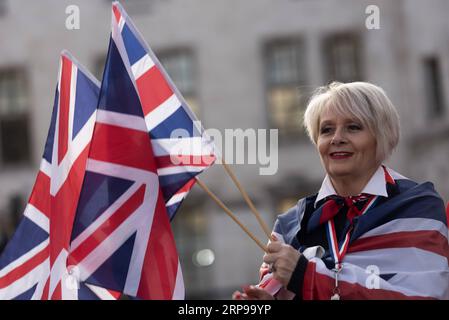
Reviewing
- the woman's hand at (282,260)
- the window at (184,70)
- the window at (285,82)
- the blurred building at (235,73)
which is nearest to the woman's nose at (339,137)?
the woman's hand at (282,260)

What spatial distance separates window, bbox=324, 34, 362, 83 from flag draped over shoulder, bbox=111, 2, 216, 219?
15.2 metres

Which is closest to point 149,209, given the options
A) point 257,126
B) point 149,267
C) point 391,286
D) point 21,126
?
point 149,267

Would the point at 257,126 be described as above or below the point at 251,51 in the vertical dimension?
below

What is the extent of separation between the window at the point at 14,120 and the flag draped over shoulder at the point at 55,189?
16.1 metres

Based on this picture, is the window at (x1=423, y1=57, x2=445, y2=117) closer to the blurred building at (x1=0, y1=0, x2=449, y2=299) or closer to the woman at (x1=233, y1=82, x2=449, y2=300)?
the blurred building at (x1=0, y1=0, x2=449, y2=299)

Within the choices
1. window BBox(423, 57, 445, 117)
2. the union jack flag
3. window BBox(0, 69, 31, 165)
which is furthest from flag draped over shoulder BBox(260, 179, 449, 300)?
window BBox(0, 69, 31, 165)

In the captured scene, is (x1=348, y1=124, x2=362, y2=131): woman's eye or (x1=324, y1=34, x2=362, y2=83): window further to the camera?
(x1=324, y1=34, x2=362, y2=83): window

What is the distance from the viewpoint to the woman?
3.60m

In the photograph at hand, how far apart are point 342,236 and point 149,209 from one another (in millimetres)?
990

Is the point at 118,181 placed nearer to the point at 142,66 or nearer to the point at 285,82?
the point at 142,66

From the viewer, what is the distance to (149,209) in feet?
14.4

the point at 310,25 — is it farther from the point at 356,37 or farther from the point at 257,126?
the point at 257,126
